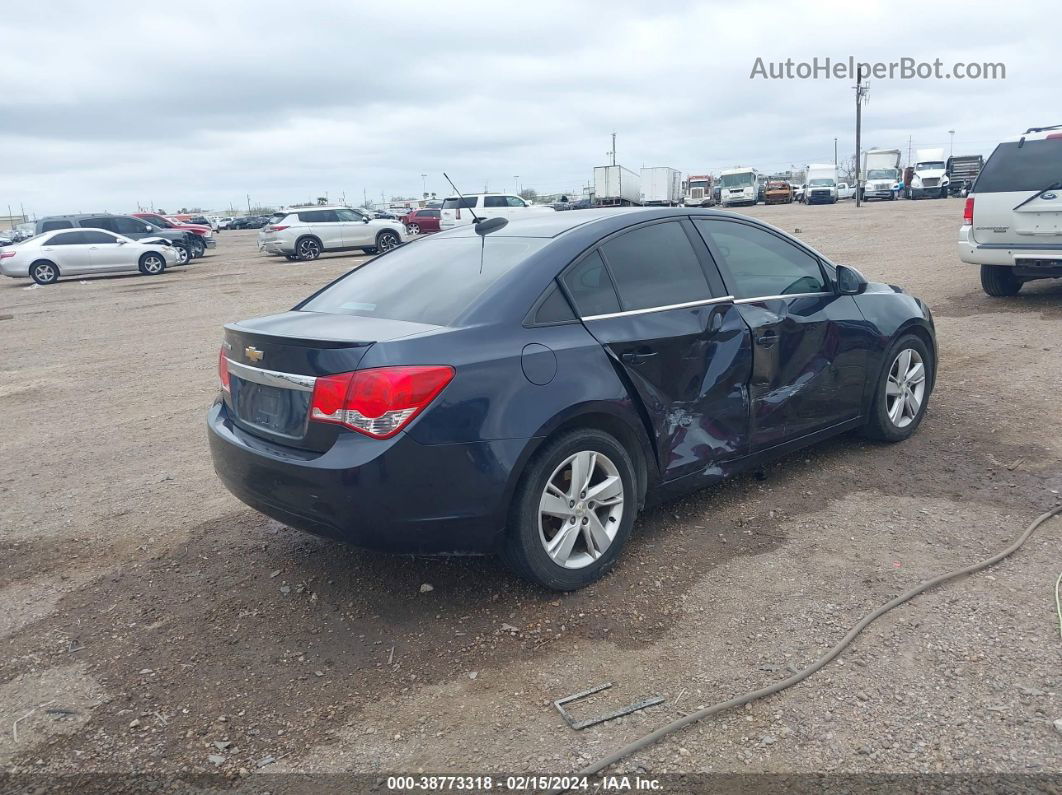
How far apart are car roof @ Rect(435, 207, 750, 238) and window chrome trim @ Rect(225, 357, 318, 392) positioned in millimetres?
1389

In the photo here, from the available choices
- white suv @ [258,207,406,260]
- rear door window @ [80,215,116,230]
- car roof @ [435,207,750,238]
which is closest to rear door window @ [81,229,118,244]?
rear door window @ [80,215,116,230]

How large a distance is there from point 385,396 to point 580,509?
1.04m

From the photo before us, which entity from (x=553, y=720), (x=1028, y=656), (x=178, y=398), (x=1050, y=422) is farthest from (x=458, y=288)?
(x=178, y=398)

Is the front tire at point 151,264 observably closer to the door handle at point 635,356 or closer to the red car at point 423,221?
the red car at point 423,221

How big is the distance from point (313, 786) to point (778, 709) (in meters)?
1.55

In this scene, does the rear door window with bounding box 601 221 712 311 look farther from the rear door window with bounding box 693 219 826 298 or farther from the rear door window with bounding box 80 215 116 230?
the rear door window with bounding box 80 215 116 230

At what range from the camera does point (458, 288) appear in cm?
381

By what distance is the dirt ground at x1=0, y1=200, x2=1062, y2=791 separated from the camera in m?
2.78

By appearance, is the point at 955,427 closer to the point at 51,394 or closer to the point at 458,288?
the point at 458,288

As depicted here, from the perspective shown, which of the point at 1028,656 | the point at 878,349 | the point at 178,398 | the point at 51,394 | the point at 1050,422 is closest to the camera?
the point at 1028,656

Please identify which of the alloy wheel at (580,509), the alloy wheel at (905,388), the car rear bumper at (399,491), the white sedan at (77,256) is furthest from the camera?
the white sedan at (77,256)

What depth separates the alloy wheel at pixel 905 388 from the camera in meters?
5.36

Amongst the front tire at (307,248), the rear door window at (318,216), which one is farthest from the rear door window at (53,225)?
the rear door window at (318,216)

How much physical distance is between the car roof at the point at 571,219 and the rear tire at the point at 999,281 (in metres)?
7.45
